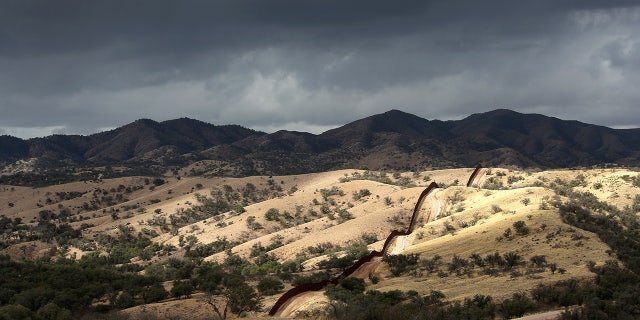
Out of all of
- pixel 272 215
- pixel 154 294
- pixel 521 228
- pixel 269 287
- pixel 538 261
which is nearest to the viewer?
pixel 538 261

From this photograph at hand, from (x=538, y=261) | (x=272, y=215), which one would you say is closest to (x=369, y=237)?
(x=272, y=215)

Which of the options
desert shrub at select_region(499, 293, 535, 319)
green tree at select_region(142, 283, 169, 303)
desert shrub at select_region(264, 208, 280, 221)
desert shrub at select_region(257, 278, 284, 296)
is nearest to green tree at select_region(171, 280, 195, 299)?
green tree at select_region(142, 283, 169, 303)

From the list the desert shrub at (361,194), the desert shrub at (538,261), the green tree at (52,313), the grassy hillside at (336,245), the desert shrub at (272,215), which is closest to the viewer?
the green tree at (52,313)

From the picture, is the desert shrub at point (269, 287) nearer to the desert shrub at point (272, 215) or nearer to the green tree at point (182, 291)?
the green tree at point (182, 291)

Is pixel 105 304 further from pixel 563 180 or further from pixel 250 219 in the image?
pixel 563 180

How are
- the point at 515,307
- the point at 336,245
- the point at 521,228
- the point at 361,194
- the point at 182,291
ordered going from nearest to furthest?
the point at 515,307, the point at 182,291, the point at 521,228, the point at 336,245, the point at 361,194

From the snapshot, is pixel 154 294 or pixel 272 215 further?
pixel 272 215

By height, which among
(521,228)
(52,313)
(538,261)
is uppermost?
(521,228)

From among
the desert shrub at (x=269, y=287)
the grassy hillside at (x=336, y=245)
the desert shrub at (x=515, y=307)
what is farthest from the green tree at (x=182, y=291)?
the desert shrub at (x=515, y=307)

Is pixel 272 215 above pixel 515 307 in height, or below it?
above

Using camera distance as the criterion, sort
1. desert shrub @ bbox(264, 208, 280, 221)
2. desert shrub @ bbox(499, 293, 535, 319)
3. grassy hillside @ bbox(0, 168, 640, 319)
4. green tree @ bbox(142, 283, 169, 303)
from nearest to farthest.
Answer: desert shrub @ bbox(499, 293, 535, 319) → grassy hillside @ bbox(0, 168, 640, 319) → green tree @ bbox(142, 283, 169, 303) → desert shrub @ bbox(264, 208, 280, 221)

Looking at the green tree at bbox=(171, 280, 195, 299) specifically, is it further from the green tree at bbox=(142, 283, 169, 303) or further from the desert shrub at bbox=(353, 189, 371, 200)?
the desert shrub at bbox=(353, 189, 371, 200)

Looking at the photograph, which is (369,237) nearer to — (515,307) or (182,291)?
(182,291)

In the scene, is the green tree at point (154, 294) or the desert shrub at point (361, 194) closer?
the green tree at point (154, 294)
